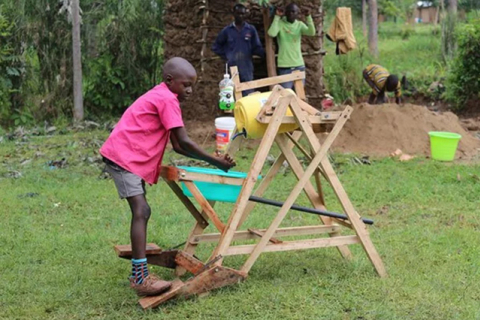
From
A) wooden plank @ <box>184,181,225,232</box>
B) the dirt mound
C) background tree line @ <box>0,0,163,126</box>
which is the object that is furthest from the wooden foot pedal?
background tree line @ <box>0,0,163,126</box>

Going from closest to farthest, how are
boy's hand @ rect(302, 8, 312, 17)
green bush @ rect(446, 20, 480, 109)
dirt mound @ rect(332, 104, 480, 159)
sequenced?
dirt mound @ rect(332, 104, 480, 159)
boy's hand @ rect(302, 8, 312, 17)
green bush @ rect(446, 20, 480, 109)

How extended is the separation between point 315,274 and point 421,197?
288 cm

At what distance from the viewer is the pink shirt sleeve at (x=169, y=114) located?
4.44m

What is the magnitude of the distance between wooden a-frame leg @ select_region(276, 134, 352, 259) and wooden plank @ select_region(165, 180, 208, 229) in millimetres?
764

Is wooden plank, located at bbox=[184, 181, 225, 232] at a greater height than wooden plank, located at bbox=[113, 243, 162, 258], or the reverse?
wooden plank, located at bbox=[184, 181, 225, 232]

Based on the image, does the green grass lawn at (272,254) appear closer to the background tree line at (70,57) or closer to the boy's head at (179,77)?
the boy's head at (179,77)

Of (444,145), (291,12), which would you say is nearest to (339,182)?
(444,145)

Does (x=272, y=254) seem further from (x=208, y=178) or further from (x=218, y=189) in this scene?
(x=208, y=178)

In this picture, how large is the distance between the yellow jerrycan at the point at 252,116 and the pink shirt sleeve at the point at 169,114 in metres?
0.52

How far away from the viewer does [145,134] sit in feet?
14.8

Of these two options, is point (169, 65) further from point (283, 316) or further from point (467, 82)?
point (467, 82)

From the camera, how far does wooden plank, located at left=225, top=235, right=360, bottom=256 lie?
4.78m

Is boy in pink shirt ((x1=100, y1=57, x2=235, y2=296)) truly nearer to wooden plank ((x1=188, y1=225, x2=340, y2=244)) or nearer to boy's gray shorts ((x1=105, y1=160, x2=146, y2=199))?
boy's gray shorts ((x1=105, y1=160, x2=146, y2=199))

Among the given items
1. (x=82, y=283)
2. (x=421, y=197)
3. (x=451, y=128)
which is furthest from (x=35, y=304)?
(x=451, y=128)
